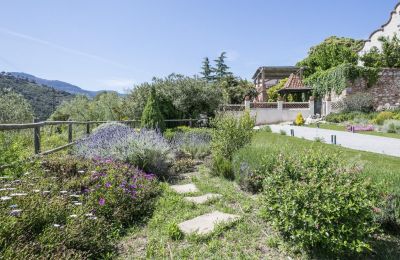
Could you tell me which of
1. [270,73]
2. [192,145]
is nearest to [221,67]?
[270,73]

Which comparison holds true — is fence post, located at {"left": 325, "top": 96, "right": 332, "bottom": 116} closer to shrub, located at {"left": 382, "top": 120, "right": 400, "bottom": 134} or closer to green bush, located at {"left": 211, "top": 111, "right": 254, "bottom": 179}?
shrub, located at {"left": 382, "top": 120, "right": 400, "bottom": 134}

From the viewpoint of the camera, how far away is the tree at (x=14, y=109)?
16.7 m

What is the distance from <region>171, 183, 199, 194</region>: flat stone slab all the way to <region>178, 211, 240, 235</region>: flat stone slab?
1.16 m

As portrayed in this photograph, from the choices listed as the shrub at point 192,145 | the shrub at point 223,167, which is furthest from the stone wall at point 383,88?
the shrub at point 223,167

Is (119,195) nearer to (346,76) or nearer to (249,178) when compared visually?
(249,178)

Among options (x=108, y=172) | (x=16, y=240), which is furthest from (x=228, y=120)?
(x=16, y=240)

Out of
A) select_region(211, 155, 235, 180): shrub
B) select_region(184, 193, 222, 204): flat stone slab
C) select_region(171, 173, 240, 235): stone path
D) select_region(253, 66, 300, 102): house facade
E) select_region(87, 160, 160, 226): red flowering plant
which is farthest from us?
select_region(253, 66, 300, 102): house facade

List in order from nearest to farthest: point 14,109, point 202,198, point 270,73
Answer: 1. point 202,198
2. point 14,109
3. point 270,73

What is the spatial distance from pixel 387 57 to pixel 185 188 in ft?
80.3

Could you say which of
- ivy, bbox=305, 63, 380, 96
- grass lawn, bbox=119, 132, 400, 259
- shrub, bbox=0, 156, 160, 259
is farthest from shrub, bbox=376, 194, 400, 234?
ivy, bbox=305, 63, 380, 96

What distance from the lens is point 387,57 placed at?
929 inches

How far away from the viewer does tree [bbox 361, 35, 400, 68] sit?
23422 mm

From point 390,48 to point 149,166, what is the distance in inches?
976

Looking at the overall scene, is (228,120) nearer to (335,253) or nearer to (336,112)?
(335,253)
